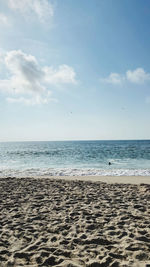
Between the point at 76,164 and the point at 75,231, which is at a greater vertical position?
the point at 75,231

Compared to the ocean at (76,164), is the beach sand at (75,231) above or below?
above

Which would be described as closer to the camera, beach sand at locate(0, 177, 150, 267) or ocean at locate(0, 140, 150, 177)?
beach sand at locate(0, 177, 150, 267)

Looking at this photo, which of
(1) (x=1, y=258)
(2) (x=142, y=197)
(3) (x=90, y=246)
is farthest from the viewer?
(2) (x=142, y=197)

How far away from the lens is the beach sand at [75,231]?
3672 millimetres

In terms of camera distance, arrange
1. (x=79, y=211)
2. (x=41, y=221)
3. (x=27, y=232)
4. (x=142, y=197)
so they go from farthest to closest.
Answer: (x=142, y=197) → (x=79, y=211) → (x=41, y=221) → (x=27, y=232)

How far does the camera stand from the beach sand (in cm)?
367

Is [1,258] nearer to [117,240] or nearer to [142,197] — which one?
[117,240]

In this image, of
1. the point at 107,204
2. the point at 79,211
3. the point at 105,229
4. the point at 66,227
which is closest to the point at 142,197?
the point at 107,204

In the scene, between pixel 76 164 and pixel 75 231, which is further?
pixel 76 164

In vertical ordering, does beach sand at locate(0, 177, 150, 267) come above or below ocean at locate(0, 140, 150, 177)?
above

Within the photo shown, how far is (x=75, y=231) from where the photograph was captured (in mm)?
4801

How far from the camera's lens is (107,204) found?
7008 millimetres

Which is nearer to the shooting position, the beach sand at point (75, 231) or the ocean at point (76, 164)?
the beach sand at point (75, 231)

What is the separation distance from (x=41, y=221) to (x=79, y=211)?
1.35 m
